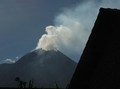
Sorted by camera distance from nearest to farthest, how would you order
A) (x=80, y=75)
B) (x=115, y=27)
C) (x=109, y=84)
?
1. (x=109, y=84)
2. (x=115, y=27)
3. (x=80, y=75)

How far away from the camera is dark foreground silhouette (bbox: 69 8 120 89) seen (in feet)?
35.1

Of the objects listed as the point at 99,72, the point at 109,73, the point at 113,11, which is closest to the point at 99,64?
the point at 99,72

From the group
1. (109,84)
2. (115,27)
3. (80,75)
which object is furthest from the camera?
(80,75)

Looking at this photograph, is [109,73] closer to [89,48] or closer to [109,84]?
[109,84]

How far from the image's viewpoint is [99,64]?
38.7 feet

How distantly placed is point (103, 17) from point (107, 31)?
64cm

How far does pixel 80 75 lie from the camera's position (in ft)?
39.6

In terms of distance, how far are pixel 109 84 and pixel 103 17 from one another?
2379mm

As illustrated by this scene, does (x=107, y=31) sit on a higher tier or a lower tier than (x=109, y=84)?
higher

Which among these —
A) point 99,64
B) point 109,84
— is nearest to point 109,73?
point 109,84

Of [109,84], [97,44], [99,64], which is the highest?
[97,44]

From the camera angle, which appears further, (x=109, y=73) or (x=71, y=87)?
(x=71, y=87)

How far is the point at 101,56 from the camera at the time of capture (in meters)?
11.9

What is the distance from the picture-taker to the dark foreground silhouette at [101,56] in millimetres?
10711
